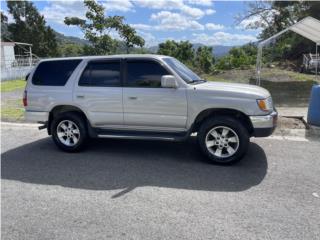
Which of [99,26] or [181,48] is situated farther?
[181,48]

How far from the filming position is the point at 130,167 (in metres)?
5.37

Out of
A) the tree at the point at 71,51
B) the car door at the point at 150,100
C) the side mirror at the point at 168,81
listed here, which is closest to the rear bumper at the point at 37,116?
the car door at the point at 150,100

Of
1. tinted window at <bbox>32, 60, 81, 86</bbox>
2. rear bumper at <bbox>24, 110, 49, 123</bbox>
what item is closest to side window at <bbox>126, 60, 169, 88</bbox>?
tinted window at <bbox>32, 60, 81, 86</bbox>

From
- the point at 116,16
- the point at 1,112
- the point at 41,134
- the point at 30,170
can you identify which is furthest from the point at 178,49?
the point at 30,170

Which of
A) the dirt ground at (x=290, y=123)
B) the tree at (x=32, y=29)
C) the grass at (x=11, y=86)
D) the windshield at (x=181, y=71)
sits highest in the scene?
the tree at (x=32, y=29)

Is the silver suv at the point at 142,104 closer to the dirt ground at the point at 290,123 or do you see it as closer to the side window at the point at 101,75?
the side window at the point at 101,75

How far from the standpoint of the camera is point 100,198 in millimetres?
4227

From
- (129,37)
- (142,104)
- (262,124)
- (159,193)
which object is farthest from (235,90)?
(129,37)

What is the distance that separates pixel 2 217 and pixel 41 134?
4.13 m

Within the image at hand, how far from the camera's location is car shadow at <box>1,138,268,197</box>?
468 centimetres

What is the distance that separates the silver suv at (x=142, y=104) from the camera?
5.23 m

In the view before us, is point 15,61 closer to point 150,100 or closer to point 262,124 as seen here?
point 150,100

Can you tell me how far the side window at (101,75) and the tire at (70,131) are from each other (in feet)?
2.31

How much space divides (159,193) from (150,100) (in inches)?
72.3
